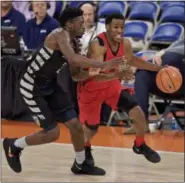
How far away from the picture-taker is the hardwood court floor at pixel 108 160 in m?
5.97

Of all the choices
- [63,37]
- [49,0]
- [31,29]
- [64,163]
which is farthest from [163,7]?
[63,37]

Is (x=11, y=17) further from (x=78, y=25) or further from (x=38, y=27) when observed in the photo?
(x=78, y=25)

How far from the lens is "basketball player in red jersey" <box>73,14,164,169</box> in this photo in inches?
234

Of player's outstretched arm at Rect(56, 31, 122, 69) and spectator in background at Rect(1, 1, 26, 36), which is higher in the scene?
player's outstretched arm at Rect(56, 31, 122, 69)

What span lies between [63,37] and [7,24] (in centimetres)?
403

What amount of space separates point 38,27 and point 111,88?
3142mm

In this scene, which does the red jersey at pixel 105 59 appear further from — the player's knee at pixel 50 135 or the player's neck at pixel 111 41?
the player's knee at pixel 50 135

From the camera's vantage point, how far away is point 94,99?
6270 millimetres

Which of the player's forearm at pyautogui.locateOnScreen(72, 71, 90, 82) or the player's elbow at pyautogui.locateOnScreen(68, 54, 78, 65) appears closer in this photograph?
the player's elbow at pyautogui.locateOnScreen(68, 54, 78, 65)

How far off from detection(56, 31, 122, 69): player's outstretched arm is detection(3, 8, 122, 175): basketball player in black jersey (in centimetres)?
5

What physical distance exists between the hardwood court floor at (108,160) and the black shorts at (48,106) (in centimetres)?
54

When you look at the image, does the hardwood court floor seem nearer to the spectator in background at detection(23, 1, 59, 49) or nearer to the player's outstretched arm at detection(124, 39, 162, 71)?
the player's outstretched arm at detection(124, 39, 162, 71)

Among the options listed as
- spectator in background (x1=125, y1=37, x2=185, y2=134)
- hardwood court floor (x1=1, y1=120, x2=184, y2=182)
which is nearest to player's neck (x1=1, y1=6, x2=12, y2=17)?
hardwood court floor (x1=1, y1=120, x2=184, y2=182)

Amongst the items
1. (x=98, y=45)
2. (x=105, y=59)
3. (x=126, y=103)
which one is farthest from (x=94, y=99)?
(x=98, y=45)
